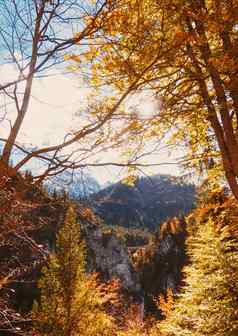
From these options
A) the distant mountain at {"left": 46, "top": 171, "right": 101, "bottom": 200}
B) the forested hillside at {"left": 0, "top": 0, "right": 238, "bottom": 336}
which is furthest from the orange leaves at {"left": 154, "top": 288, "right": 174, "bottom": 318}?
the distant mountain at {"left": 46, "top": 171, "right": 101, "bottom": 200}

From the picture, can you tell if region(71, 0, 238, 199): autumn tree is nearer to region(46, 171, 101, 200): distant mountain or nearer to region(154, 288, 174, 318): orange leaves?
region(46, 171, 101, 200): distant mountain

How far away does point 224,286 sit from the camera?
8273mm

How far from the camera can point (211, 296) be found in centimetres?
835

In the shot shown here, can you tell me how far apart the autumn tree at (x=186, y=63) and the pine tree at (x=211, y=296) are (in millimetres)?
3081

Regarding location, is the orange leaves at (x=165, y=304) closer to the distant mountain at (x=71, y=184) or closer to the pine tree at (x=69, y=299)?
the pine tree at (x=69, y=299)

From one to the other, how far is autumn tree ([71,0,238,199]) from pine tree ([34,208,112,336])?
800 centimetres

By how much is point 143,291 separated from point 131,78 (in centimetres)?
6826

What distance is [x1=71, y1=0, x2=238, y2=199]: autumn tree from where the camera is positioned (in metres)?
3.63

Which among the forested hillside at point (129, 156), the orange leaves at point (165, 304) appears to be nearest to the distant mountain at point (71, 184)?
the forested hillside at point (129, 156)

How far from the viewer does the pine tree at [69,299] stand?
1202 cm

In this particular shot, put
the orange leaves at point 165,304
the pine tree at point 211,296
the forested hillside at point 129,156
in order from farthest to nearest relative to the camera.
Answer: the orange leaves at point 165,304
the pine tree at point 211,296
the forested hillside at point 129,156

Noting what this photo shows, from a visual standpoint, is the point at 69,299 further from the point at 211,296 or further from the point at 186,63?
the point at 186,63

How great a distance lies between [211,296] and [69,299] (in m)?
5.96

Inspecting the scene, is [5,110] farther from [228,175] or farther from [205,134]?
[205,134]
